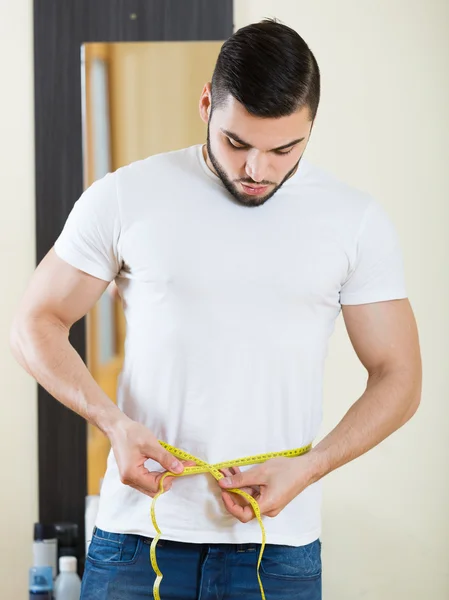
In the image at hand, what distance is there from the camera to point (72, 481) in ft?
8.18

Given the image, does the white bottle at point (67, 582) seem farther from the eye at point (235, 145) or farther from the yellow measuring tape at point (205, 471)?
the eye at point (235, 145)

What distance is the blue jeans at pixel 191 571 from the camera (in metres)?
1.33

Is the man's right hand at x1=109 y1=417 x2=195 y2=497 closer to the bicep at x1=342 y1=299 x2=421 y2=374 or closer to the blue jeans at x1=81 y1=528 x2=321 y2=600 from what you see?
the blue jeans at x1=81 y1=528 x2=321 y2=600

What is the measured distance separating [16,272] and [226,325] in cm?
131

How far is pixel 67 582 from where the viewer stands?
2.25 meters

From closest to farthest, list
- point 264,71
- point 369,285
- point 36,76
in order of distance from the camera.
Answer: point 264,71 → point 369,285 → point 36,76

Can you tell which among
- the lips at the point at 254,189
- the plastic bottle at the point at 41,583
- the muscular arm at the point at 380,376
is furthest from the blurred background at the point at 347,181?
the lips at the point at 254,189

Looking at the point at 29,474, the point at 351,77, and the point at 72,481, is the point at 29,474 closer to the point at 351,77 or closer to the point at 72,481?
the point at 72,481

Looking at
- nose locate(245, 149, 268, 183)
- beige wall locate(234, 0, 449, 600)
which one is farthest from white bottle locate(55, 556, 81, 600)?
nose locate(245, 149, 268, 183)

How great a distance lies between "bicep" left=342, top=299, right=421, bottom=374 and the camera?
4.66ft

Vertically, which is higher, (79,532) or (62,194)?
(62,194)

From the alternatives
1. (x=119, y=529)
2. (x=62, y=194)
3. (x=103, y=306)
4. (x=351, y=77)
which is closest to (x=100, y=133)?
(x=62, y=194)

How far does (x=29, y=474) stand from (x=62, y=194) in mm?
855

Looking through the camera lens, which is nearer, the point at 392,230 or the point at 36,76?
the point at 392,230
